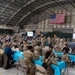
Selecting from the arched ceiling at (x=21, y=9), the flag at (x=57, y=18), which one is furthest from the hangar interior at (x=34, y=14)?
the flag at (x=57, y=18)

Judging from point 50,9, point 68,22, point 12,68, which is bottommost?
point 12,68

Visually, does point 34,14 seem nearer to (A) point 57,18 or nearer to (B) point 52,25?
(B) point 52,25

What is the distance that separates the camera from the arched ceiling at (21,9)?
1102 inches

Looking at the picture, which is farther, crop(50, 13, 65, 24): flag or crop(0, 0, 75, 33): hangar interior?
crop(50, 13, 65, 24): flag

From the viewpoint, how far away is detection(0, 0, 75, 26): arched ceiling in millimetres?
28003

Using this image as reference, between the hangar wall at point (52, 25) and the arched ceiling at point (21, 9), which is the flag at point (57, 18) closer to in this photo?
the hangar wall at point (52, 25)

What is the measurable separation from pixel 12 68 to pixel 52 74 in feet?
9.57

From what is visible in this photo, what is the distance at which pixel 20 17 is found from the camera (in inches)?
1380

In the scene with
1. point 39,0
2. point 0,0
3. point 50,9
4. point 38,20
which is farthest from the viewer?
point 38,20

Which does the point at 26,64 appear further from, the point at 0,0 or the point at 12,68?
the point at 0,0

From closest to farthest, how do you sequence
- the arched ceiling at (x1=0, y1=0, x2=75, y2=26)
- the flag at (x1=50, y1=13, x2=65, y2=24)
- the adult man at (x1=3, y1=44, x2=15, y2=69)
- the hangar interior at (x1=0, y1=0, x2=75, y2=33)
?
1. the adult man at (x1=3, y1=44, x2=15, y2=69)
2. the arched ceiling at (x1=0, y1=0, x2=75, y2=26)
3. the hangar interior at (x1=0, y1=0, x2=75, y2=33)
4. the flag at (x1=50, y1=13, x2=65, y2=24)

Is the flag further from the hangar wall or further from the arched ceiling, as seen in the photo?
the arched ceiling

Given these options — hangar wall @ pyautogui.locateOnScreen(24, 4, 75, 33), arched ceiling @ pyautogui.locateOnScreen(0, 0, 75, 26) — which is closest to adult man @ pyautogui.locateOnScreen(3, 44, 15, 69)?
arched ceiling @ pyautogui.locateOnScreen(0, 0, 75, 26)

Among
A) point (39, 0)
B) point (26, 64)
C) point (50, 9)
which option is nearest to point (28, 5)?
point (39, 0)
